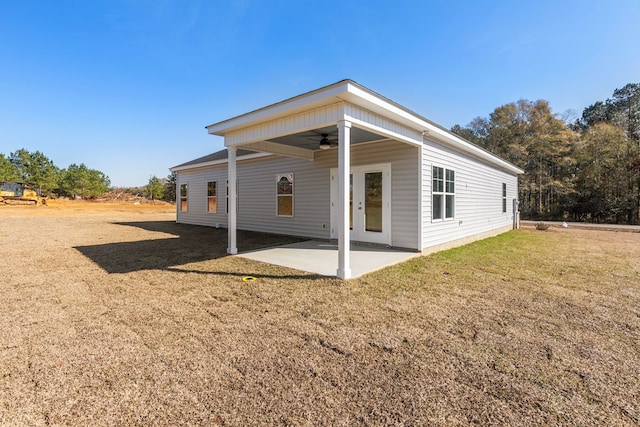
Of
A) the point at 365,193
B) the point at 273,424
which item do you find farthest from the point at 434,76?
the point at 273,424

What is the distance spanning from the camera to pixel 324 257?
6.33 m

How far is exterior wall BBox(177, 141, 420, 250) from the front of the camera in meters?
6.90

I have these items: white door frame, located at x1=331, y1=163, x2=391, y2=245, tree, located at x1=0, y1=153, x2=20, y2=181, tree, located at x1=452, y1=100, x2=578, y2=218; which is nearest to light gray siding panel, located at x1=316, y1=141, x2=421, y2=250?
white door frame, located at x1=331, y1=163, x2=391, y2=245

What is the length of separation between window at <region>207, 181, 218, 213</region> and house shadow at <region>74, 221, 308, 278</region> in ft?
10.7

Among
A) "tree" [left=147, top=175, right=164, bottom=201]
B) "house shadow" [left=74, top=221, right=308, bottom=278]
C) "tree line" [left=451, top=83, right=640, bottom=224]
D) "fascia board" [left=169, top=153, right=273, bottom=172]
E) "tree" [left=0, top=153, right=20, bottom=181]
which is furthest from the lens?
"tree" [left=147, top=175, right=164, bottom=201]

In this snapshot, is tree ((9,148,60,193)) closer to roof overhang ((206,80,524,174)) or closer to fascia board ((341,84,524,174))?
roof overhang ((206,80,524,174))

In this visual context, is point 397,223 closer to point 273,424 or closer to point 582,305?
point 582,305

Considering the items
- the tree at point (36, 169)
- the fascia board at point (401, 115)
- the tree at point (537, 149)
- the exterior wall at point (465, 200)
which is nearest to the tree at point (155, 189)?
the tree at point (36, 169)

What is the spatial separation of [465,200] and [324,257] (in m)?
5.20

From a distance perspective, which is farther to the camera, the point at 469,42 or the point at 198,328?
the point at 469,42

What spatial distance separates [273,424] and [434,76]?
1187 cm

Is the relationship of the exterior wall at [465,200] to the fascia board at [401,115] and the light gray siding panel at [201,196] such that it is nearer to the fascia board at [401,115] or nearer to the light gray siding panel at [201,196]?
the fascia board at [401,115]

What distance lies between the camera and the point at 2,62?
987 centimetres

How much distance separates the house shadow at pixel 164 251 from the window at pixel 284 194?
2.86ft
